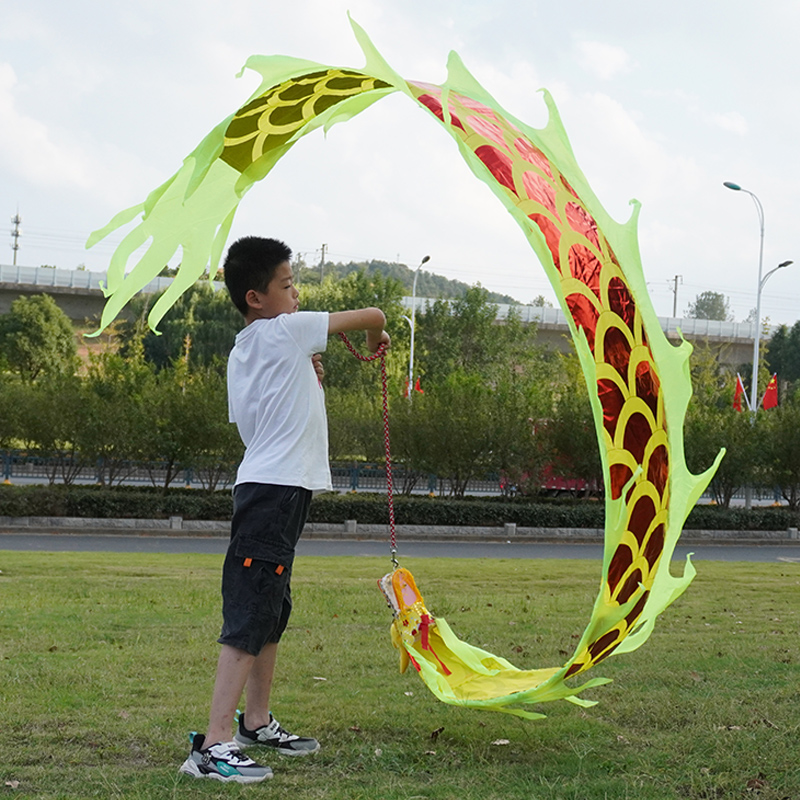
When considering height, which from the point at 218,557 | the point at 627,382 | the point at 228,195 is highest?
the point at 228,195

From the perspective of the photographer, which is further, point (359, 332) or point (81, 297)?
point (81, 297)

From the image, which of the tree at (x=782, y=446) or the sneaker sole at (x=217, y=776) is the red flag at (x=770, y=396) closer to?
the tree at (x=782, y=446)

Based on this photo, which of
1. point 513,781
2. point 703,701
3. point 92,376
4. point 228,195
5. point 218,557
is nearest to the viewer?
point 513,781

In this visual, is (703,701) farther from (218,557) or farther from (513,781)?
(218,557)

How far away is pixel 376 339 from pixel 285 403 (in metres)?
0.53

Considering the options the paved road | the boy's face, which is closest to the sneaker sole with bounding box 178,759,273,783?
the boy's face

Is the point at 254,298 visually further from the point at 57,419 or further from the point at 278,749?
the point at 57,419

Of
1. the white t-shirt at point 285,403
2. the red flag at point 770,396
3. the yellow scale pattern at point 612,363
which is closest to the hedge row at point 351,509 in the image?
the red flag at point 770,396

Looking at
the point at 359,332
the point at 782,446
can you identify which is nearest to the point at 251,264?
the point at 782,446

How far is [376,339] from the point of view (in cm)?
420

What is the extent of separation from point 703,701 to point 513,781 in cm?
165

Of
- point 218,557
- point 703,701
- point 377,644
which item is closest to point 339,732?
point 703,701

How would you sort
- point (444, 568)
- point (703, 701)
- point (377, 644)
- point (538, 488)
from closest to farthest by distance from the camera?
point (703, 701) < point (377, 644) < point (444, 568) < point (538, 488)

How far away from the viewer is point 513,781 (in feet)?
12.1
